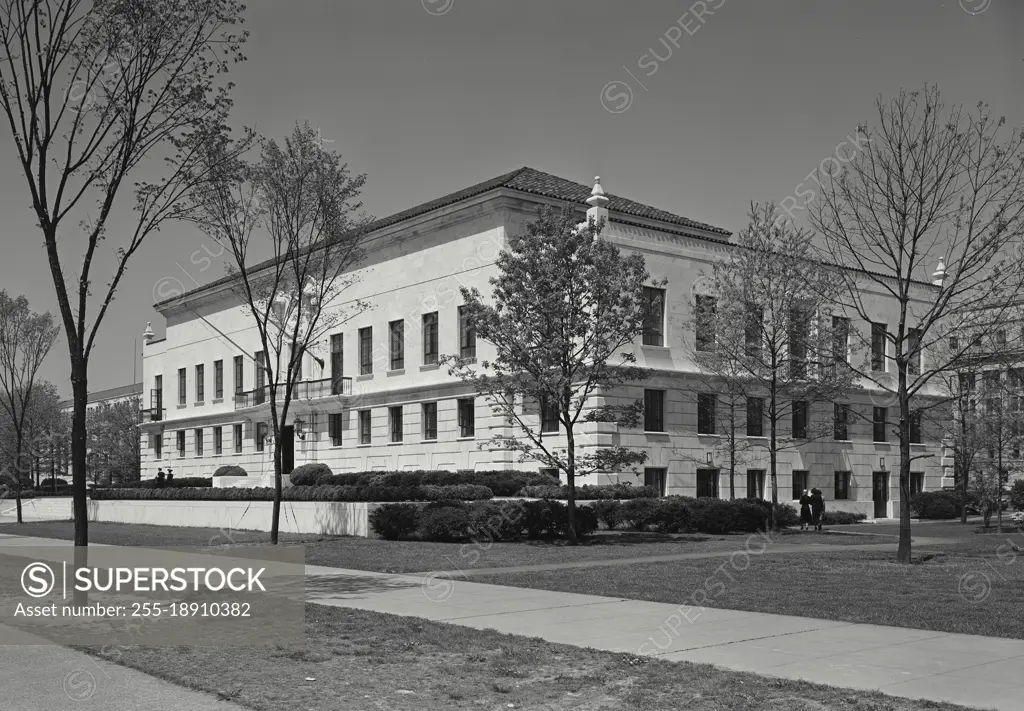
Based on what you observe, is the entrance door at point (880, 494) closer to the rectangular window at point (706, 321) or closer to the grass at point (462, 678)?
the rectangular window at point (706, 321)

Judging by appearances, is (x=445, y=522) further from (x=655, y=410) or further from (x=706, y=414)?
(x=706, y=414)

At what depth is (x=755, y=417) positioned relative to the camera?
42844 millimetres

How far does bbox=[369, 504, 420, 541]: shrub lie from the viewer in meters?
27.2

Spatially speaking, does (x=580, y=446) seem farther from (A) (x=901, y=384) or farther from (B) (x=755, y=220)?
(A) (x=901, y=384)

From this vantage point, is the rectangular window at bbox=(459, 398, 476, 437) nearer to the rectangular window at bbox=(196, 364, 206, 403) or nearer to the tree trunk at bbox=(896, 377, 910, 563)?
the tree trunk at bbox=(896, 377, 910, 563)

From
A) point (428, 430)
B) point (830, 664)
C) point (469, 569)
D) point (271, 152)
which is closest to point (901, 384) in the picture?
point (469, 569)

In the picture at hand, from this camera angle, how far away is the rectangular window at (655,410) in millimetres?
40312

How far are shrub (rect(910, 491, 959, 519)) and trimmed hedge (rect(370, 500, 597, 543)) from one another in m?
22.6

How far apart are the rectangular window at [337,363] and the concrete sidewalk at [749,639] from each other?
34566 millimetres

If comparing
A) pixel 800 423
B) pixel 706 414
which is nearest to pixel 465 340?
pixel 706 414

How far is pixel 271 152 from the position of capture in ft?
83.6

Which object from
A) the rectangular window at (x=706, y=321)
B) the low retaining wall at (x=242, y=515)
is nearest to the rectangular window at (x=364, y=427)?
the low retaining wall at (x=242, y=515)

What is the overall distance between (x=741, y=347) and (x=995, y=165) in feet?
43.1

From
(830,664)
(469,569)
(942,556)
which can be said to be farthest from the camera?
(942,556)
